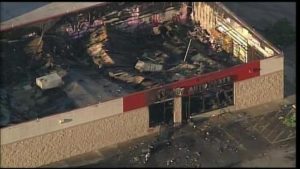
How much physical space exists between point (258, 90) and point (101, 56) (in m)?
11.6

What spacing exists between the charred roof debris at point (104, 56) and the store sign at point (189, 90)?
7.96 ft

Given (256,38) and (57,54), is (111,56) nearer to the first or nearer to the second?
(57,54)

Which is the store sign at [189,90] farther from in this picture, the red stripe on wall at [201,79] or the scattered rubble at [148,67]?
the scattered rubble at [148,67]

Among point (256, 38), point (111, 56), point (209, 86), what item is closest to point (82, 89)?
point (111, 56)

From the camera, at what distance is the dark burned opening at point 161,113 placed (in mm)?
50719

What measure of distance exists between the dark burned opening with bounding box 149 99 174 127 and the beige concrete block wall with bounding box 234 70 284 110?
5090 millimetres

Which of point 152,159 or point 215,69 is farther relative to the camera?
point 215,69

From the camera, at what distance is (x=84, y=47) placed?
5747 cm

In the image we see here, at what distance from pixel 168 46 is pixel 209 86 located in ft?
24.8

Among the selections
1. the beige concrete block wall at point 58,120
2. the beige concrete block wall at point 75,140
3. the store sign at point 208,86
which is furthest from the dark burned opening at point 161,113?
the beige concrete block wall at point 58,120

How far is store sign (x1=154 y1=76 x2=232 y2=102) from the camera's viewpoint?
50.1 metres

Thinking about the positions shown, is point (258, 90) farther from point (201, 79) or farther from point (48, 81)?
point (48, 81)

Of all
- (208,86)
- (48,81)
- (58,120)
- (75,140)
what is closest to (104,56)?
(48,81)

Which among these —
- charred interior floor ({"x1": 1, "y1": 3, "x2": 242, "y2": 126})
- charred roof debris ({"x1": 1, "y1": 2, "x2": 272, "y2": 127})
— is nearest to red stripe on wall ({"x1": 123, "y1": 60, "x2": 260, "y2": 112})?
charred interior floor ({"x1": 1, "y1": 3, "x2": 242, "y2": 126})
